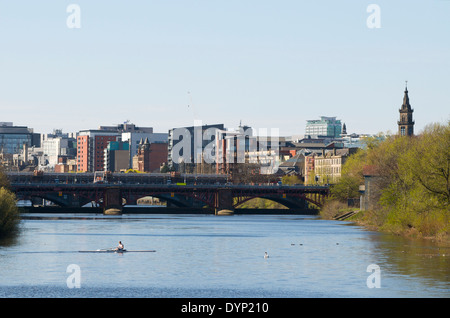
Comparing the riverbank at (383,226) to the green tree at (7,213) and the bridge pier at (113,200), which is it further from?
the bridge pier at (113,200)

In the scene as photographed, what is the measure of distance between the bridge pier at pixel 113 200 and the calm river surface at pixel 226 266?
80436mm

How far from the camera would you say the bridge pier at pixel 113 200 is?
19812 centimetres

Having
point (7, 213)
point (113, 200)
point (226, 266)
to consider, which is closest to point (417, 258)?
point (226, 266)

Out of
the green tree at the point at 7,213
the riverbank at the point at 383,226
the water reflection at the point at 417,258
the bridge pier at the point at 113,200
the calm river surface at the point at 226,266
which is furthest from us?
the bridge pier at the point at 113,200

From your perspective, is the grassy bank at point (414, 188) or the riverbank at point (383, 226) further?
the riverbank at point (383, 226)

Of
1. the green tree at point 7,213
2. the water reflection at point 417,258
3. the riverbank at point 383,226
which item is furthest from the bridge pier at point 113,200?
the water reflection at point 417,258

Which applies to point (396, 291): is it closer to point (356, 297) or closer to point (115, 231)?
point (356, 297)

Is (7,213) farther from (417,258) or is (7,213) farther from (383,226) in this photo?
(383,226)

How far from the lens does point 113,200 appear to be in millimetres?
199875

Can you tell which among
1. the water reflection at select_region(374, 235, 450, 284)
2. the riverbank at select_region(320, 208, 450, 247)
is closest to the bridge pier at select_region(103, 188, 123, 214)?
the riverbank at select_region(320, 208, 450, 247)

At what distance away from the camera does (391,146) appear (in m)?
138

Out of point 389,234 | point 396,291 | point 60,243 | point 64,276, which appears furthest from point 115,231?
point 396,291

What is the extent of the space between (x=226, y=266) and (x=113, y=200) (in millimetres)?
124358
